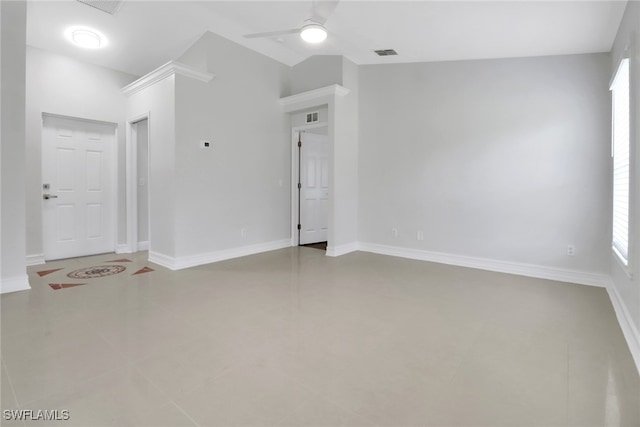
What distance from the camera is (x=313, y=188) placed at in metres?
6.09

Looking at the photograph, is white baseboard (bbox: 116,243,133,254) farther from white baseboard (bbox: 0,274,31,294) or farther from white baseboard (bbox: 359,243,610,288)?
white baseboard (bbox: 359,243,610,288)

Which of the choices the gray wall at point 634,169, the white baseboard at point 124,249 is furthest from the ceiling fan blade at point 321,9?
the white baseboard at point 124,249

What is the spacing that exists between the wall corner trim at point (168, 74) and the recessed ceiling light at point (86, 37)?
61cm

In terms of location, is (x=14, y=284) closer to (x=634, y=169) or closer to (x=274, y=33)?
(x=274, y=33)

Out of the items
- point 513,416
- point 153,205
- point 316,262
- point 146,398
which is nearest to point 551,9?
point 513,416

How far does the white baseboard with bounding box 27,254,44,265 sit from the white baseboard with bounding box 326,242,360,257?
3946 millimetres

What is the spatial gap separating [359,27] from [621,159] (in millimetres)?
3000

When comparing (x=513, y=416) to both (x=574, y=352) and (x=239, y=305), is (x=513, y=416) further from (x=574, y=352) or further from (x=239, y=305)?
(x=239, y=305)

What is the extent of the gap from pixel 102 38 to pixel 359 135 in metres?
3.82

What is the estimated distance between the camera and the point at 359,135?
18.0 ft

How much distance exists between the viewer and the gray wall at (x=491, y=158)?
3.67 meters

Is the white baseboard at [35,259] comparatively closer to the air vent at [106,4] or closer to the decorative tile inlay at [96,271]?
the decorative tile inlay at [96,271]

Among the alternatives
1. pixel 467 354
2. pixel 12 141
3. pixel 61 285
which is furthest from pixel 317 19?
pixel 61 285

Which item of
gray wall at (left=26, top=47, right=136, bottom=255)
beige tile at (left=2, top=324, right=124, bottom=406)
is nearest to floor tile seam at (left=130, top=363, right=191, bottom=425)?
beige tile at (left=2, top=324, right=124, bottom=406)
